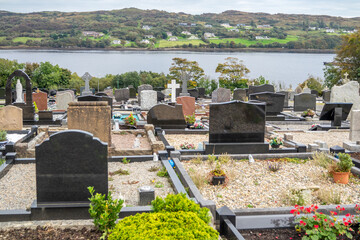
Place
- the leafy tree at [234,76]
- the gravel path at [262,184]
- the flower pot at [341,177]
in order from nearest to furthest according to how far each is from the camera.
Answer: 1. the gravel path at [262,184]
2. the flower pot at [341,177]
3. the leafy tree at [234,76]

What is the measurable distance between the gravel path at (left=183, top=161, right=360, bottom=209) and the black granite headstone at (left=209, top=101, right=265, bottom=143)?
3.83 ft

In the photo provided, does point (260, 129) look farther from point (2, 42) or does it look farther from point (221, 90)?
point (2, 42)

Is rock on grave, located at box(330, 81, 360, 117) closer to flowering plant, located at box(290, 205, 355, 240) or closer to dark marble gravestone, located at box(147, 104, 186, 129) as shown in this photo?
dark marble gravestone, located at box(147, 104, 186, 129)

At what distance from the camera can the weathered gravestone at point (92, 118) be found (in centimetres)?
1095

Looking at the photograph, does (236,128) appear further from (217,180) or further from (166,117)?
(166,117)

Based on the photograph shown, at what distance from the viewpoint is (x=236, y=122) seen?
10.9 metres

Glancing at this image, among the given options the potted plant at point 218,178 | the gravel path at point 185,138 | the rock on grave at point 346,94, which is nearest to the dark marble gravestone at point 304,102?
the rock on grave at point 346,94

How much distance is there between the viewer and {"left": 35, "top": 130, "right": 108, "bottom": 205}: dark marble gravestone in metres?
6.24

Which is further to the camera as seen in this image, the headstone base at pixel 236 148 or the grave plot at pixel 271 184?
the headstone base at pixel 236 148


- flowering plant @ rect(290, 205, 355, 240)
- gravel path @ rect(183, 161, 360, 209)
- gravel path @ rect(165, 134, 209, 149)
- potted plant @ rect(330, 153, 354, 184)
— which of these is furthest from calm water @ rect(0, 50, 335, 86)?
flowering plant @ rect(290, 205, 355, 240)

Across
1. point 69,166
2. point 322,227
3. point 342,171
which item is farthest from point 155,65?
point 322,227

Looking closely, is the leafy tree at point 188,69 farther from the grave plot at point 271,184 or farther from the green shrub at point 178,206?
the green shrub at point 178,206

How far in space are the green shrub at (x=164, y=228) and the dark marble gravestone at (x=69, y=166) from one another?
1.69 meters

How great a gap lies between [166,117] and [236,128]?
4455mm
